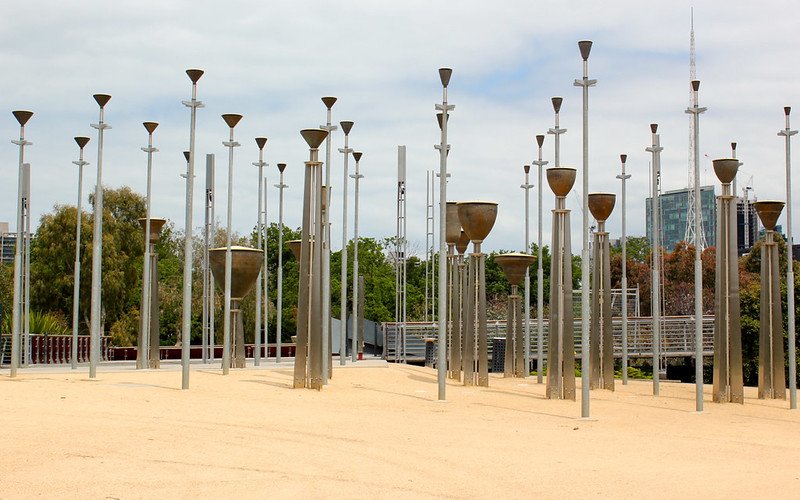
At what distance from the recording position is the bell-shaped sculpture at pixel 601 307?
2741 centimetres

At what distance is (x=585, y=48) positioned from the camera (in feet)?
65.1

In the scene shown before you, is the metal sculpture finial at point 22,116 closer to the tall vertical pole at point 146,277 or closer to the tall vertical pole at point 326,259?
the tall vertical pole at point 146,277

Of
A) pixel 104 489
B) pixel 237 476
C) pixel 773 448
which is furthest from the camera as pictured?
pixel 773 448

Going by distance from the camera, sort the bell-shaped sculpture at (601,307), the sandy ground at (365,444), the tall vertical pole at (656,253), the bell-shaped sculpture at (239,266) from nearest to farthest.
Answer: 1. the sandy ground at (365,444)
2. the tall vertical pole at (656,253)
3. the bell-shaped sculpture at (601,307)
4. the bell-shaped sculpture at (239,266)

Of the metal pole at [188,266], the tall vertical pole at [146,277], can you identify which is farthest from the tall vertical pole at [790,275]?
the tall vertical pole at [146,277]

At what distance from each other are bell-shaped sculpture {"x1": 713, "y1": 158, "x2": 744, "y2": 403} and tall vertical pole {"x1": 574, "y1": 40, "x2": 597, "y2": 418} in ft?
17.9

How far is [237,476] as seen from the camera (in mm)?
11945

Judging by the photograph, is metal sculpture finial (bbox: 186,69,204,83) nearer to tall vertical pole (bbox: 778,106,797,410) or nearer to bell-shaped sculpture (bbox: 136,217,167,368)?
bell-shaped sculpture (bbox: 136,217,167,368)

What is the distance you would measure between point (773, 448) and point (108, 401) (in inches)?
437

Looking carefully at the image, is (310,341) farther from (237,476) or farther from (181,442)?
(237,476)

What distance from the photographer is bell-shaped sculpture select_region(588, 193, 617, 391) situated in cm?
2741

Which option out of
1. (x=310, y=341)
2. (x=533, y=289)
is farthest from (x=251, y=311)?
(x=310, y=341)

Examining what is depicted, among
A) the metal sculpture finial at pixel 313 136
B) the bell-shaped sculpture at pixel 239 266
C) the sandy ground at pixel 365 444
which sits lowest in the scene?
the sandy ground at pixel 365 444

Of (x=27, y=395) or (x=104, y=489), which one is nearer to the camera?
(x=104, y=489)
